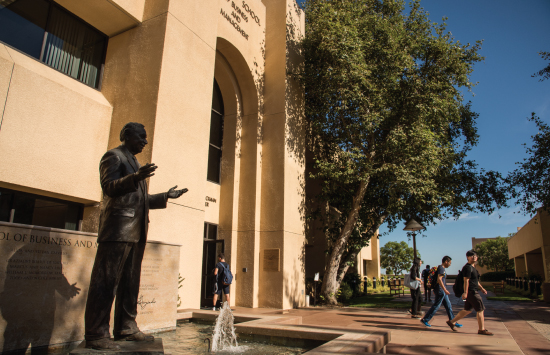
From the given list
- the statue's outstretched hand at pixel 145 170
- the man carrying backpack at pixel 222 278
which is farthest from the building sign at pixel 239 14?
the statue's outstretched hand at pixel 145 170

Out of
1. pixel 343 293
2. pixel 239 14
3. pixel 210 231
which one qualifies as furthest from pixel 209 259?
pixel 239 14

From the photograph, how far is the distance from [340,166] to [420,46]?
642 centimetres

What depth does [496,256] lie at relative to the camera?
66.6 m

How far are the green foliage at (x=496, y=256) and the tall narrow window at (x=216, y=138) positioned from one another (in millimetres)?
66205

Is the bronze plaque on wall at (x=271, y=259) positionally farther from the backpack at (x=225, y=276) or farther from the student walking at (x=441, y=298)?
the student walking at (x=441, y=298)

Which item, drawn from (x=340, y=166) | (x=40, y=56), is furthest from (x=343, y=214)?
(x=40, y=56)

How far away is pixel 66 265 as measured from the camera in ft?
17.6

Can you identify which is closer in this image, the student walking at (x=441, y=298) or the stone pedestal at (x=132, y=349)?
the stone pedestal at (x=132, y=349)

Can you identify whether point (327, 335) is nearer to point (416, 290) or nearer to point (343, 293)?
point (416, 290)

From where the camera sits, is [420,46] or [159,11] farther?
[420,46]

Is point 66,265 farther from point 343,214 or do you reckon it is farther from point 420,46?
point 420,46

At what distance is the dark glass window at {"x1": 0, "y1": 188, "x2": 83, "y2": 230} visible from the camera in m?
8.02

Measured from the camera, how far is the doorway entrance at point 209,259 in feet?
45.0

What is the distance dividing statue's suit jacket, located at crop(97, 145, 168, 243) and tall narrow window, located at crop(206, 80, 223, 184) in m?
10.1
